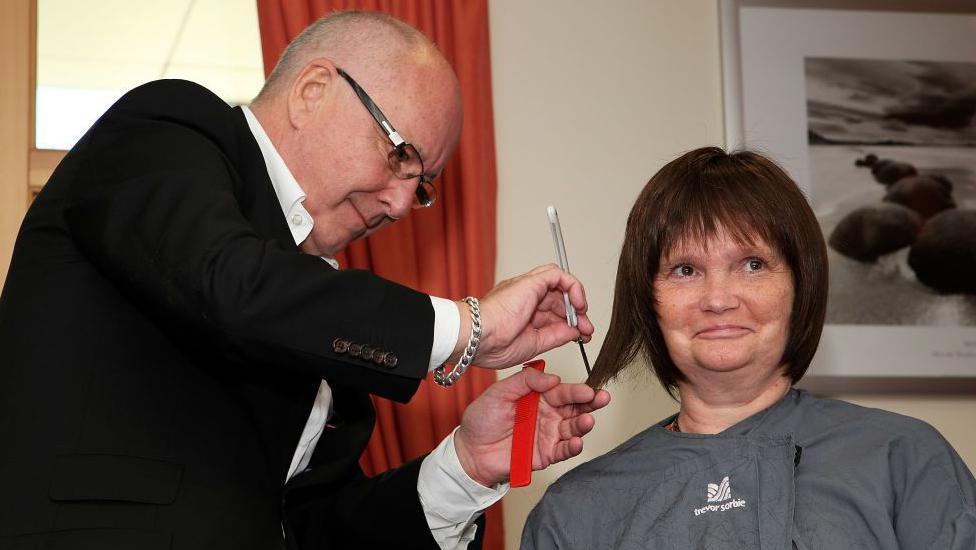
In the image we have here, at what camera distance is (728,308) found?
67.3 inches

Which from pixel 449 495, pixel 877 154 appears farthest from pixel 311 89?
pixel 877 154

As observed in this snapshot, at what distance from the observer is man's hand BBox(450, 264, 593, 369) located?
151cm

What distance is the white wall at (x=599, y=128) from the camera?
122 inches

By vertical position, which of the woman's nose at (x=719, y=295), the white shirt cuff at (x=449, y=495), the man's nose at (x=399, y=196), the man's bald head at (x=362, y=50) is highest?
the man's bald head at (x=362, y=50)

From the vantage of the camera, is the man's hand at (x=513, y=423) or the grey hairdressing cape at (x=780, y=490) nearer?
the grey hairdressing cape at (x=780, y=490)

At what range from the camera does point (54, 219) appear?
5.02ft

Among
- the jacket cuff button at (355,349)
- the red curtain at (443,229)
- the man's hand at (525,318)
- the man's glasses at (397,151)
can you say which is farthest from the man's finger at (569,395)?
the red curtain at (443,229)

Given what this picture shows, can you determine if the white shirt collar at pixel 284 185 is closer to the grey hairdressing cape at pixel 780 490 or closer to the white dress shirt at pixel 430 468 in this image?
the white dress shirt at pixel 430 468

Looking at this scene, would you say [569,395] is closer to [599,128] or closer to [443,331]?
[443,331]

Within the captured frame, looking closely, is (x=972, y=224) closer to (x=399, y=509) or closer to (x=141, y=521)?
(x=399, y=509)

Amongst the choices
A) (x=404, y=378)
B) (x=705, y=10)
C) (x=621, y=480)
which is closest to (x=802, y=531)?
(x=621, y=480)

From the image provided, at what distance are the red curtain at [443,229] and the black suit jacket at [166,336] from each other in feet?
4.13

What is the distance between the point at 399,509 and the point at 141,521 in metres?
0.72

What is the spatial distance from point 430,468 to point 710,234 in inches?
27.9
